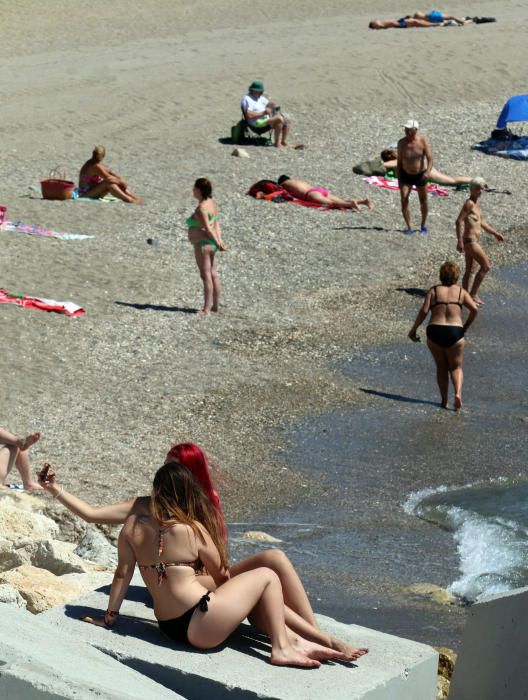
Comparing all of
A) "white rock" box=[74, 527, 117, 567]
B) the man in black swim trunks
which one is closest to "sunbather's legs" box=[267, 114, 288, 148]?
the man in black swim trunks

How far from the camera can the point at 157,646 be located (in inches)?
214

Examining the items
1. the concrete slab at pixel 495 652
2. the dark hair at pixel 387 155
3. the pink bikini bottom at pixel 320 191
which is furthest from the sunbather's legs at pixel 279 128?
the concrete slab at pixel 495 652

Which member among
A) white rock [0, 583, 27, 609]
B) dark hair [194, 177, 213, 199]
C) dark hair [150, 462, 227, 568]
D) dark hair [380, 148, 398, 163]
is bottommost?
dark hair [380, 148, 398, 163]

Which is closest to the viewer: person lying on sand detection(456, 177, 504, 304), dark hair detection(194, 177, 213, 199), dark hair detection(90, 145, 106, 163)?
dark hair detection(194, 177, 213, 199)

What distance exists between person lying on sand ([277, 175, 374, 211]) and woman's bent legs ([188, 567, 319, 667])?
1491 centimetres

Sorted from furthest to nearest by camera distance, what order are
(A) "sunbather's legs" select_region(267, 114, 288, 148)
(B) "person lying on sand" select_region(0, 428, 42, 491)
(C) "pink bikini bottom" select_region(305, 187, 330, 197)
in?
(A) "sunbather's legs" select_region(267, 114, 288, 148)
(C) "pink bikini bottom" select_region(305, 187, 330, 197)
(B) "person lying on sand" select_region(0, 428, 42, 491)

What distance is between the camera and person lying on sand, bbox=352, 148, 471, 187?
21.5m

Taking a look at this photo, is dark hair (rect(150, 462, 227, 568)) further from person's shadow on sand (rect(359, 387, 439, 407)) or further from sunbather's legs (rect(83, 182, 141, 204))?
sunbather's legs (rect(83, 182, 141, 204))

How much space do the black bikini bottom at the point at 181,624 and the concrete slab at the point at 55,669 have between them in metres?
0.41

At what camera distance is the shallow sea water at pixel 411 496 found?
8.59 metres

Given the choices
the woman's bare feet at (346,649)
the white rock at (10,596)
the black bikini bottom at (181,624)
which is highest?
the black bikini bottom at (181,624)

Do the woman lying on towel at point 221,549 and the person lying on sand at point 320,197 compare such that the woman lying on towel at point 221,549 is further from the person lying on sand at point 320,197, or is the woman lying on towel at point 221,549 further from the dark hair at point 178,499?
the person lying on sand at point 320,197

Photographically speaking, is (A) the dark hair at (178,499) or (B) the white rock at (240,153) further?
(B) the white rock at (240,153)

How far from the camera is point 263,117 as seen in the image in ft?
76.5
